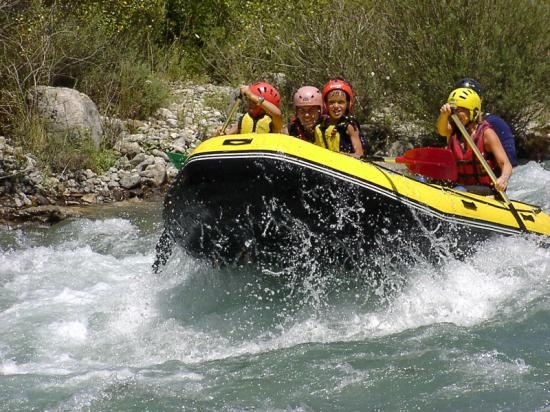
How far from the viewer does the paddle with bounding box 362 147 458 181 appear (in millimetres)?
6375

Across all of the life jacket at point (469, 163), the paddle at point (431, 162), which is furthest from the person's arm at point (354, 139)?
the life jacket at point (469, 163)

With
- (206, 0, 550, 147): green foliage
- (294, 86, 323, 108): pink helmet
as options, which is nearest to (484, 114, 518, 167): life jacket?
(294, 86, 323, 108): pink helmet

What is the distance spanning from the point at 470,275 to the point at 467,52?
541 centimetres

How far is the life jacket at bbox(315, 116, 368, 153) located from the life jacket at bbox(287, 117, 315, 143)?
8cm

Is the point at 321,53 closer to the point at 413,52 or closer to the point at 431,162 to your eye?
the point at 413,52

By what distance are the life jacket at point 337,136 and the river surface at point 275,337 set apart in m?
1.19

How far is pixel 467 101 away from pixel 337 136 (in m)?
1.00

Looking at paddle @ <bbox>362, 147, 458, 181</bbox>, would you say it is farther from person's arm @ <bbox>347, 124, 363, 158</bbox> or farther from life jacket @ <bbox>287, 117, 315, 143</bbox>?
life jacket @ <bbox>287, 117, 315, 143</bbox>

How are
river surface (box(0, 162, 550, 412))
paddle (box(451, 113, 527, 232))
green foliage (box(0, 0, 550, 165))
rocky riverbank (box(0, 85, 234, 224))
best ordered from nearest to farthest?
river surface (box(0, 162, 550, 412)) < paddle (box(451, 113, 527, 232)) < rocky riverbank (box(0, 85, 234, 224)) < green foliage (box(0, 0, 550, 165))

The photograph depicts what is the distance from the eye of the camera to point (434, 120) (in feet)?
36.6

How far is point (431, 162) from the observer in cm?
642

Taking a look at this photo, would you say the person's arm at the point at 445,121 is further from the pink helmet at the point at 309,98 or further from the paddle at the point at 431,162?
the pink helmet at the point at 309,98

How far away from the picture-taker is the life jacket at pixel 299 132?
21.5ft

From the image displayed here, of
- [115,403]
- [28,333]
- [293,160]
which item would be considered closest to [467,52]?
[293,160]
